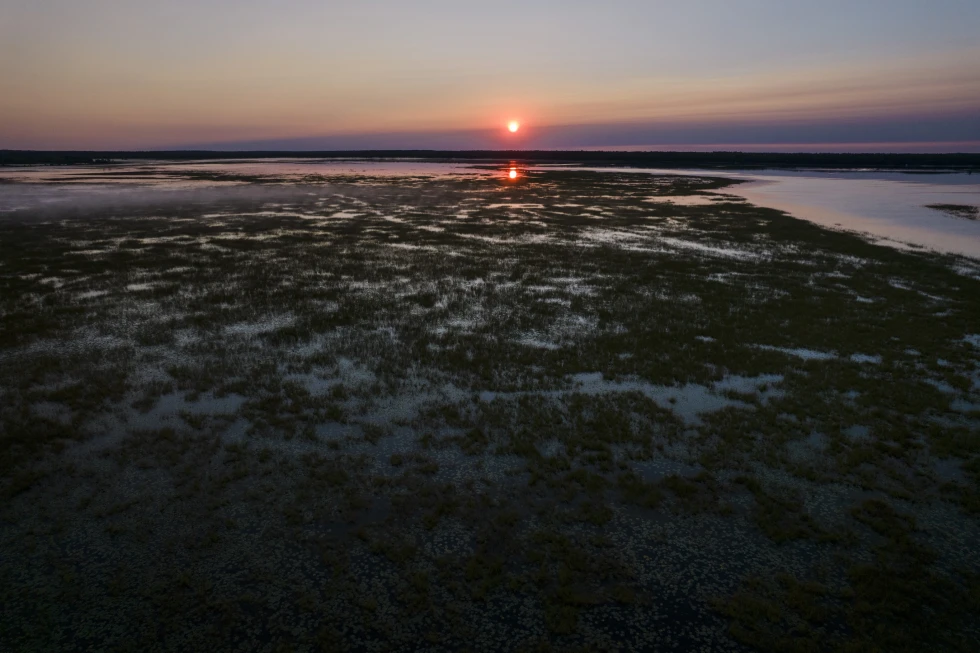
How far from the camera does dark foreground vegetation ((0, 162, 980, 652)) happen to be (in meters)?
7.13

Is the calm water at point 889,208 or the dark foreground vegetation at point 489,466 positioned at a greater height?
the calm water at point 889,208

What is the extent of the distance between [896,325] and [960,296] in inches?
259

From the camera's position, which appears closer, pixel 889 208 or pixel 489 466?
pixel 489 466

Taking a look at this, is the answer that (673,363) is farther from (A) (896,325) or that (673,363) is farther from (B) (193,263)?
(B) (193,263)

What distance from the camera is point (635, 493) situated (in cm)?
974

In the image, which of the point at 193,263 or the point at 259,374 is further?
the point at 193,263

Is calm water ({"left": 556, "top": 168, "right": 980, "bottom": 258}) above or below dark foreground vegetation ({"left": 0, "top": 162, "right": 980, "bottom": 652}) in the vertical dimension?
above

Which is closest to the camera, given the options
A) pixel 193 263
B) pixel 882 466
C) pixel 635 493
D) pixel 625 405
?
pixel 635 493

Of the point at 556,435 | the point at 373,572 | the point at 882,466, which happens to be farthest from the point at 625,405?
the point at 373,572

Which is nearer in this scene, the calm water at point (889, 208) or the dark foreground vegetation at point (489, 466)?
the dark foreground vegetation at point (489, 466)

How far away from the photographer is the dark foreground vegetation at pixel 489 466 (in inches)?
281

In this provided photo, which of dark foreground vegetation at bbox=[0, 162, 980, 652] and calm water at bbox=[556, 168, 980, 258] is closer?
dark foreground vegetation at bbox=[0, 162, 980, 652]

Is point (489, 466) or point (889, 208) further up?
point (889, 208)

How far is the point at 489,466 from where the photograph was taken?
34.8 feet
